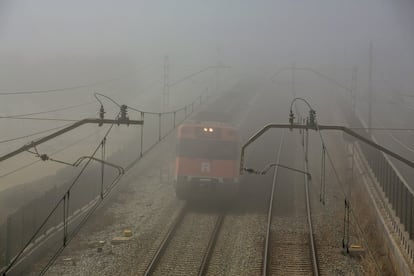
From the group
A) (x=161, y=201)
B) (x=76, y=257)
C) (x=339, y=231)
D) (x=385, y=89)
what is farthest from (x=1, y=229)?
(x=385, y=89)

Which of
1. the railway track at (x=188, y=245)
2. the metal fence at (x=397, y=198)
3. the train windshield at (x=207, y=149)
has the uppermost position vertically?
the train windshield at (x=207, y=149)

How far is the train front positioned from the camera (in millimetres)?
22031

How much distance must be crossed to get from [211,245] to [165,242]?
5.05ft

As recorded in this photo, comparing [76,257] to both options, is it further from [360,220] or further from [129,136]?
[129,136]

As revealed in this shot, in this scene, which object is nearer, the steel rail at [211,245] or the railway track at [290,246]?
the steel rail at [211,245]

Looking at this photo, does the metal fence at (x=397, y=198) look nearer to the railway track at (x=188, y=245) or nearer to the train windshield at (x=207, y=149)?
the railway track at (x=188, y=245)

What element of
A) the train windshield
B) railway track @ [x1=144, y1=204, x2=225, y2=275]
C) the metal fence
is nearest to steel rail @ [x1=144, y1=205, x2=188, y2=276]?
railway track @ [x1=144, y1=204, x2=225, y2=275]

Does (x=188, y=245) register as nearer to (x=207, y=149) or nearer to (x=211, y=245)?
(x=211, y=245)

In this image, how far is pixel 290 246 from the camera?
17844mm

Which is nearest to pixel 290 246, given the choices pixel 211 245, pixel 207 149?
pixel 211 245

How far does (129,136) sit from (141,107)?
15082 millimetres

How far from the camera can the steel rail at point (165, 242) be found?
1511 centimetres

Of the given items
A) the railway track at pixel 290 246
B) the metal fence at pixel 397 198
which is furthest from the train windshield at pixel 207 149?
the metal fence at pixel 397 198

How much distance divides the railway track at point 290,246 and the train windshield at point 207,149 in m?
3.03
